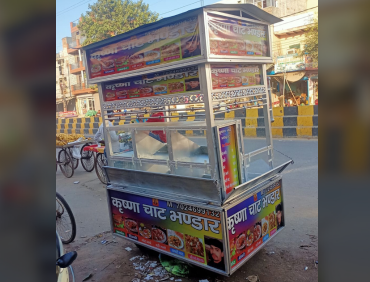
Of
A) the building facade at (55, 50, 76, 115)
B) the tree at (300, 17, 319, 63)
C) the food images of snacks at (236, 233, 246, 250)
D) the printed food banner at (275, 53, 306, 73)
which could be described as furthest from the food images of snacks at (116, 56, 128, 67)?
the building facade at (55, 50, 76, 115)

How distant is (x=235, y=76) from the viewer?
126 inches

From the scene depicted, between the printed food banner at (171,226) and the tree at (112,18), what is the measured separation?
57.3 feet

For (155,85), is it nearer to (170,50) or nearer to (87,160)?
(170,50)

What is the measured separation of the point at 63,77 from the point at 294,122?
30.5 m

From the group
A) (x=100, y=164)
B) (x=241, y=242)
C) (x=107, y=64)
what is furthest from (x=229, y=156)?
(x=100, y=164)

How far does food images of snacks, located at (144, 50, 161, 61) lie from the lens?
3.10 meters

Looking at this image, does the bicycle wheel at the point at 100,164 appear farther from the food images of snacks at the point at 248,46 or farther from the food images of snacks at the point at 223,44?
the food images of snacks at the point at 223,44

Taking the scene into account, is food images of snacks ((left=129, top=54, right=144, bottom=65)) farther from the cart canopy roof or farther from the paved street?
the paved street

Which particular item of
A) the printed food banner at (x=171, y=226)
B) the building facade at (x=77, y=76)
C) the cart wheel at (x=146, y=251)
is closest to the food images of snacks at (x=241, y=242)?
the printed food banner at (x=171, y=226)

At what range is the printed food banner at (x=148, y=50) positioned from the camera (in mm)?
2807

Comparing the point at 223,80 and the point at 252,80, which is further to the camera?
the point at 252,80

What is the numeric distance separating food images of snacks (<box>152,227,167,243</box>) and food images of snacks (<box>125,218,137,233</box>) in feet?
1.02

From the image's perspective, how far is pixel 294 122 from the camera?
10562 mm

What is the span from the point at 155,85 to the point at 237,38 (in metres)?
0.98
